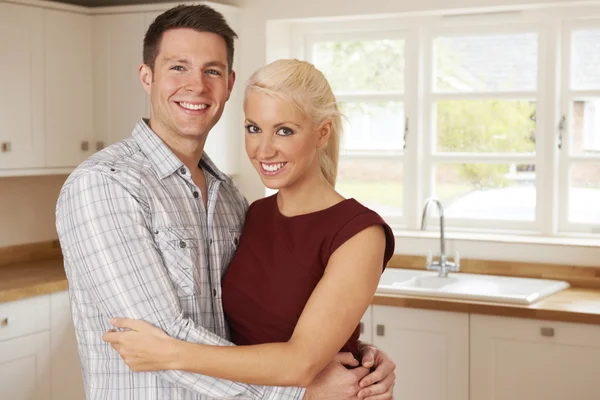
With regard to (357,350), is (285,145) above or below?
above

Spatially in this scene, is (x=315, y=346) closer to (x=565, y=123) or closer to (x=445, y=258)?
(x=445, y=258)

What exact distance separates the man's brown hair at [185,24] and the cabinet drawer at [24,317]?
6.77 ft

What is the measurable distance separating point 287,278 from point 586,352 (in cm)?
193

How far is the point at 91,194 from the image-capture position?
1846 mm

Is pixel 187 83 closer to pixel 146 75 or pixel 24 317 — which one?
pixel 146 75

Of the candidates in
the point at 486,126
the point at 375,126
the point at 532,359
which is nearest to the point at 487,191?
the point at 486,126

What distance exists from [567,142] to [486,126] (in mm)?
430

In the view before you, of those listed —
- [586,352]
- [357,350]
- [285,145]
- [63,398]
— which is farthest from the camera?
[63,398]

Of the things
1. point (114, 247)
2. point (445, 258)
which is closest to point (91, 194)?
point (114, 247)

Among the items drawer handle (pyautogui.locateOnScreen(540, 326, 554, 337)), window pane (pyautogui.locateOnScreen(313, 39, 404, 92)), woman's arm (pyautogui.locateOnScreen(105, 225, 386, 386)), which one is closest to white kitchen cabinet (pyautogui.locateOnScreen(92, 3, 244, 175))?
window pane (pyautogui.locateOnScreen(313, 39, 404, 92))

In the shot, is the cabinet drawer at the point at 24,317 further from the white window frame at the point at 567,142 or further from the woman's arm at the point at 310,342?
the white window frame at the point at 567,142

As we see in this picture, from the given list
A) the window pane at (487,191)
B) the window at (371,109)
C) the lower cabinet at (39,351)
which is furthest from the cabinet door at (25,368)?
the window pane at (487,191)

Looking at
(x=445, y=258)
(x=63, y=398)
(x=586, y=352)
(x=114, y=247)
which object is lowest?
(x=63, y=398)

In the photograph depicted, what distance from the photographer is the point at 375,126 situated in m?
4.82
